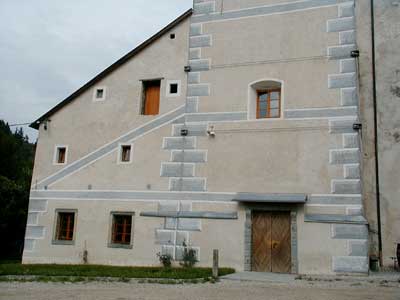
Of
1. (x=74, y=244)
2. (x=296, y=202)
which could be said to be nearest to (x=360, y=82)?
(x=296, y=202)

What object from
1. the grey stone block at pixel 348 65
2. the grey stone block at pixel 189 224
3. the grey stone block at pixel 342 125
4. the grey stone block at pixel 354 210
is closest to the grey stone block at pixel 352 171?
the grey stone block at pixel 354 210

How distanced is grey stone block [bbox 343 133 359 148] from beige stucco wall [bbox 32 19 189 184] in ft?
17.4

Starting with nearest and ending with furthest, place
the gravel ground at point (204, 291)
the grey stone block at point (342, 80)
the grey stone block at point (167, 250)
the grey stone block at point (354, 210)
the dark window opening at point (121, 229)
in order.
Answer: the gravel ground at point (204, 291) < the grey stone block at point (354, 210) < the grey stone block at point (342, 80) < the grey stone block at point (167, 250) < the dark window opening at point (121, 229)

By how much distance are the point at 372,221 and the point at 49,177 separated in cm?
1082

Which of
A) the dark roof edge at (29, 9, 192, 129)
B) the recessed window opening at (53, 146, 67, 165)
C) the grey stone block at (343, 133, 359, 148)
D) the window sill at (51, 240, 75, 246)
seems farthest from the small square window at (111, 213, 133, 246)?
the grey stone block at (343, 133, 359, 148)

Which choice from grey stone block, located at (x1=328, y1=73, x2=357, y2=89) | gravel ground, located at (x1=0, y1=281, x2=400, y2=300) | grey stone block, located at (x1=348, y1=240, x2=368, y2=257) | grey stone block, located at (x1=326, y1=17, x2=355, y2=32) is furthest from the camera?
grey stone block, located at (x1=326, y1=17, x2=355, y2=32)

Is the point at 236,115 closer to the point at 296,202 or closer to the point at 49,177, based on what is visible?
the point at 296,202

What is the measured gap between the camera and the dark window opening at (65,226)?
1534 cm

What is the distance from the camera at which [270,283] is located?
413 inches

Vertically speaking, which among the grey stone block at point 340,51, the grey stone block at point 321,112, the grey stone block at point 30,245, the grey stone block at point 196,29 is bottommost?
the grey stone block at point 30,245

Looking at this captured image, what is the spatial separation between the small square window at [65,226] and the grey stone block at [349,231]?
8513 millimetres

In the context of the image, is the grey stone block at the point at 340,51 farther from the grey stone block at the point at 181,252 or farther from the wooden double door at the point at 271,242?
the grey stone block at the point at 181,252

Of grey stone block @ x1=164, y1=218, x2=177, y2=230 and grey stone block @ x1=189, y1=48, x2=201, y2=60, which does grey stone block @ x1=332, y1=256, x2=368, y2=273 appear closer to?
grey stone block @ x1=164, y1=218, x2=177, y2=230

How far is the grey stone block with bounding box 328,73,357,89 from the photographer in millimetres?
12938
